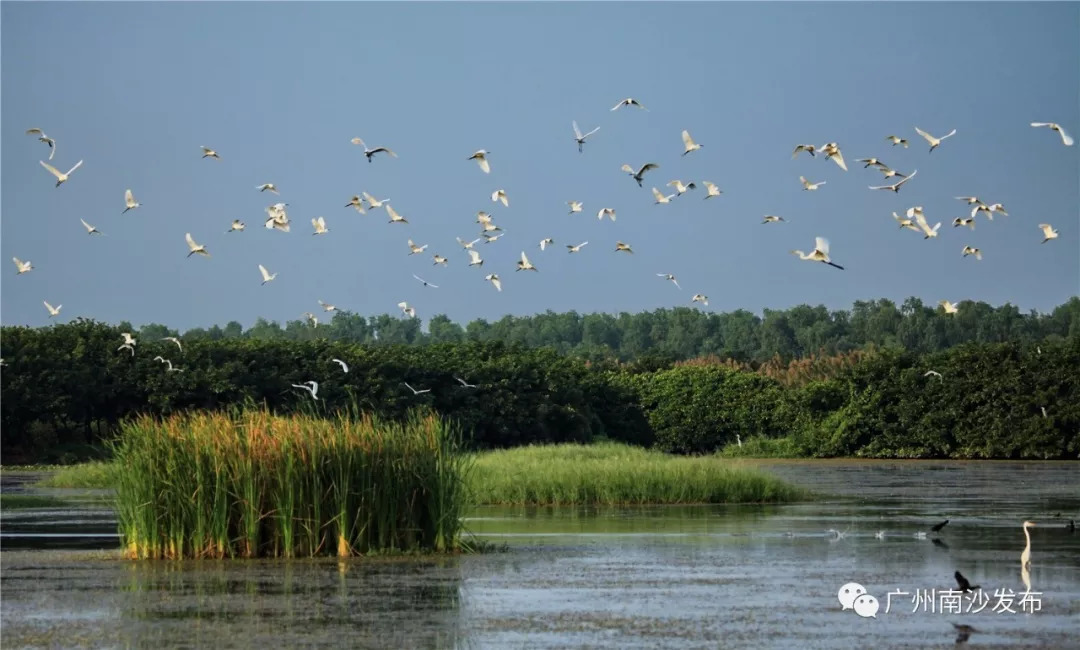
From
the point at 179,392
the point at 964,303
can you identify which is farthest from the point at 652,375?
the point at 964,303

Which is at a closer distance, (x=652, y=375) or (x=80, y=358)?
(x=80, y=358)

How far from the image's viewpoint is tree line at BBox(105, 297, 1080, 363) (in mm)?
121250

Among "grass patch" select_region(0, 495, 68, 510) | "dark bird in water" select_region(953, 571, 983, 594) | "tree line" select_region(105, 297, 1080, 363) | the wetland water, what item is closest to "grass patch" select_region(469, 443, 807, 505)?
the wetland water

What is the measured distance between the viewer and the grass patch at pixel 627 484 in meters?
35.1

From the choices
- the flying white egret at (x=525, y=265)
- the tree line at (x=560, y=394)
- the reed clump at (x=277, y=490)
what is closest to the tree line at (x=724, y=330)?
the tree line at (x=560, y=394)

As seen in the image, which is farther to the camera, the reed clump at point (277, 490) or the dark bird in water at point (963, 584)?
the reed clump at point (277, 490)

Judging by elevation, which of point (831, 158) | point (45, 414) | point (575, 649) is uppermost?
point (831, 158)

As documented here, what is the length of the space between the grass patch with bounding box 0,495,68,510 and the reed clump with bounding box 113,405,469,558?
1253 centimetres

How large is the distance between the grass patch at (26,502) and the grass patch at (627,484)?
9.25 meters

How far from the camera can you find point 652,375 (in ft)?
254

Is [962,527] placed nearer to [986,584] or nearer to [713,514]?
[713,514]

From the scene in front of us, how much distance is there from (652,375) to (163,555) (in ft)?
184

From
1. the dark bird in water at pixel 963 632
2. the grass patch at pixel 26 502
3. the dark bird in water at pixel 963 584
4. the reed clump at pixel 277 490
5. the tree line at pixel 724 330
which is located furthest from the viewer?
the tree line at pixel 724 330

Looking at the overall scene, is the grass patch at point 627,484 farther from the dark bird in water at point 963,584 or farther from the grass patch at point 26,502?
the dark bird in water at point 963,584
